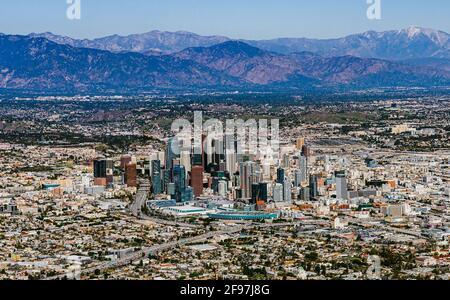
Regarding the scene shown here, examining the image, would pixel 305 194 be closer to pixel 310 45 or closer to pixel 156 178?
pixel 156 178

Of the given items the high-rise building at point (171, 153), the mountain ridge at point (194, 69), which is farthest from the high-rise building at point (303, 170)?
the mountain ridge at point (194, 69)

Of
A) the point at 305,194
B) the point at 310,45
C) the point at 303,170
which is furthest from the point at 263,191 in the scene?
the point at 310,45

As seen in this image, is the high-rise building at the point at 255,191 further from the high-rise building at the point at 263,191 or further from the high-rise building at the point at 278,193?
the high-rise building at the point at 278,193

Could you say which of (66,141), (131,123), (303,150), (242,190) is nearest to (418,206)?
(242,190)

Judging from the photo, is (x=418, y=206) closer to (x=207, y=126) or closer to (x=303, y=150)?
(x=303, y=150)
